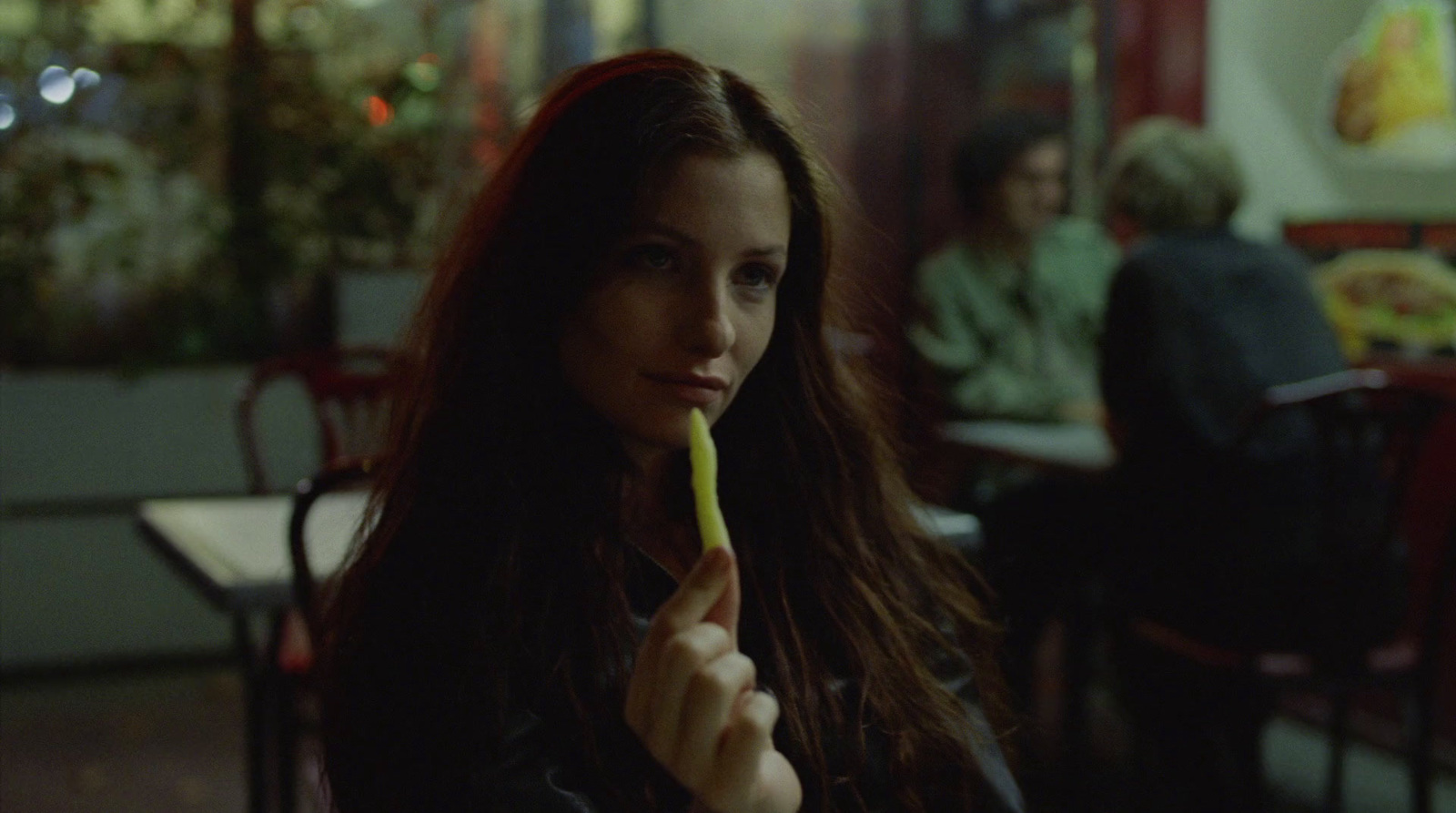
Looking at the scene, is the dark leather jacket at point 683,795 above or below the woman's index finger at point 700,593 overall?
below

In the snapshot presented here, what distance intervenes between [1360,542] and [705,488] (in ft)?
7.59

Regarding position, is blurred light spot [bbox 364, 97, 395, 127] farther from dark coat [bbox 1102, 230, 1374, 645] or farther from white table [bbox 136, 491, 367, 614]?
dark coat [bbox 1102, 230, 1374, 645]

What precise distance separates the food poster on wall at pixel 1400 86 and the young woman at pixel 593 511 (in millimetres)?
3325

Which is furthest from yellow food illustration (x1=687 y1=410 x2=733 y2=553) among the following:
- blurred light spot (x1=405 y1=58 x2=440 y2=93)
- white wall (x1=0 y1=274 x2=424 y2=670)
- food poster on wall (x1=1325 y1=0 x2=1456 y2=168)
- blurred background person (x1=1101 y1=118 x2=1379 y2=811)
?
blurred light spot (x1=405 y1=58 x2=440 y2=93)

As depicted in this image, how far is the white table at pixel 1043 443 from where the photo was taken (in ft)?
10.3

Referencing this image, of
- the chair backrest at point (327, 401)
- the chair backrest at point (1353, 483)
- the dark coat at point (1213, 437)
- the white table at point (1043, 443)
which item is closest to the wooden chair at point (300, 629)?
the chair backrest at point (327, 401)

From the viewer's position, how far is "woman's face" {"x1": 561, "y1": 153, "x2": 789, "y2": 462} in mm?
1058

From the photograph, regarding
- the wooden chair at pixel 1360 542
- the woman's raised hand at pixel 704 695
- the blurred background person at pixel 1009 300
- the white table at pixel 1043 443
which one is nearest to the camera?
the woman's raised hand at pixel 704 695

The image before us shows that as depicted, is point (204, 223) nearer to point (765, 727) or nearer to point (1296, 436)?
point (1296, 436)

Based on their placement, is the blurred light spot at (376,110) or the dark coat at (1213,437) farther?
the blurred light spot at (376,110)

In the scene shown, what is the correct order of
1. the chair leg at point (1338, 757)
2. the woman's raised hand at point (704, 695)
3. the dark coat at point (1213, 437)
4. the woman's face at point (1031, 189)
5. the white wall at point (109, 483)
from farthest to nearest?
the white wall at point (109, 483) → the woman's face at point (1031, 189) → the chair leg at point (1338, 757) → the dark coat at point (1213, 437) → the woman's raised hand at point (704, 695)

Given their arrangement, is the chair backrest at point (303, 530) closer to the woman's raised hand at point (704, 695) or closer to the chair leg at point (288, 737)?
the chair leg at point (288, 737)

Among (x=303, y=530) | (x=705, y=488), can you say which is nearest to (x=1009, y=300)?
(x=303, y=530)

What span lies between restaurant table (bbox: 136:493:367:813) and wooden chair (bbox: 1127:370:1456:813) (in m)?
1.64
